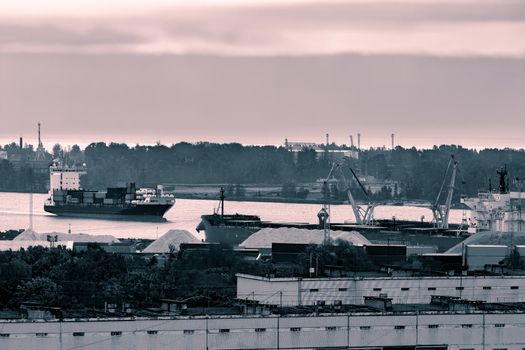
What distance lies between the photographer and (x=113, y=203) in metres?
127

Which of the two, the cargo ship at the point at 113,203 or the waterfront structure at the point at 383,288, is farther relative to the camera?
the cargo ship at the point at 113,203

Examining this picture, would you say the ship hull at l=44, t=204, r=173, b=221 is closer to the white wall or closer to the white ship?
the white ship

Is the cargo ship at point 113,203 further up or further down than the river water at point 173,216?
further up

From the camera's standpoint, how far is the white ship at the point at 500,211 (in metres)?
67.2

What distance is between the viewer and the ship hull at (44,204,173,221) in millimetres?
123875

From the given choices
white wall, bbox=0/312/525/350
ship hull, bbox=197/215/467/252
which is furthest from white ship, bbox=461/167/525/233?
white wall, bbox=0/312/525/350

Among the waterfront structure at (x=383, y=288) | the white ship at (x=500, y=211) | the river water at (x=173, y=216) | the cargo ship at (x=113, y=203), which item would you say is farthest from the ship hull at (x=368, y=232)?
the cargo ship at (x=113, y=203)

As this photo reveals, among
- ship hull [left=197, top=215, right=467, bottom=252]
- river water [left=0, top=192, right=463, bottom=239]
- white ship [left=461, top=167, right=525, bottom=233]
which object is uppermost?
white ship [left=461, top=167, right=525, bottom=233]

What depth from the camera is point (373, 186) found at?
168500mm

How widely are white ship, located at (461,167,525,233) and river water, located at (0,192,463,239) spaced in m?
23.1

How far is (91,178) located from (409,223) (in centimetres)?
8699

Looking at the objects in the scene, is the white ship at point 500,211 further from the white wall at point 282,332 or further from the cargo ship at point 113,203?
the cargo ship at point 113,203

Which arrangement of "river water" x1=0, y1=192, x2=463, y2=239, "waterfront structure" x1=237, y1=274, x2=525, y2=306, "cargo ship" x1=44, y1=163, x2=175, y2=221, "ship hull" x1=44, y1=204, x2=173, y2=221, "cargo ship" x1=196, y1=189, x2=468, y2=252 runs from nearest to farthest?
"waterfront structure" x1=237, y1=274, x2=525, y2=306 < "cargo ship" x1=196, y1=189, x2=468, y2=252 < "river water" x1=0, y1=192, x2=463, y2=239 < "ship hull" x1=44, y1=204, x2=173, y2=221 < "cargo ship" x1=44, y1=163, x2=175, y2=221

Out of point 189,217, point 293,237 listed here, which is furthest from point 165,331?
point 189,217
